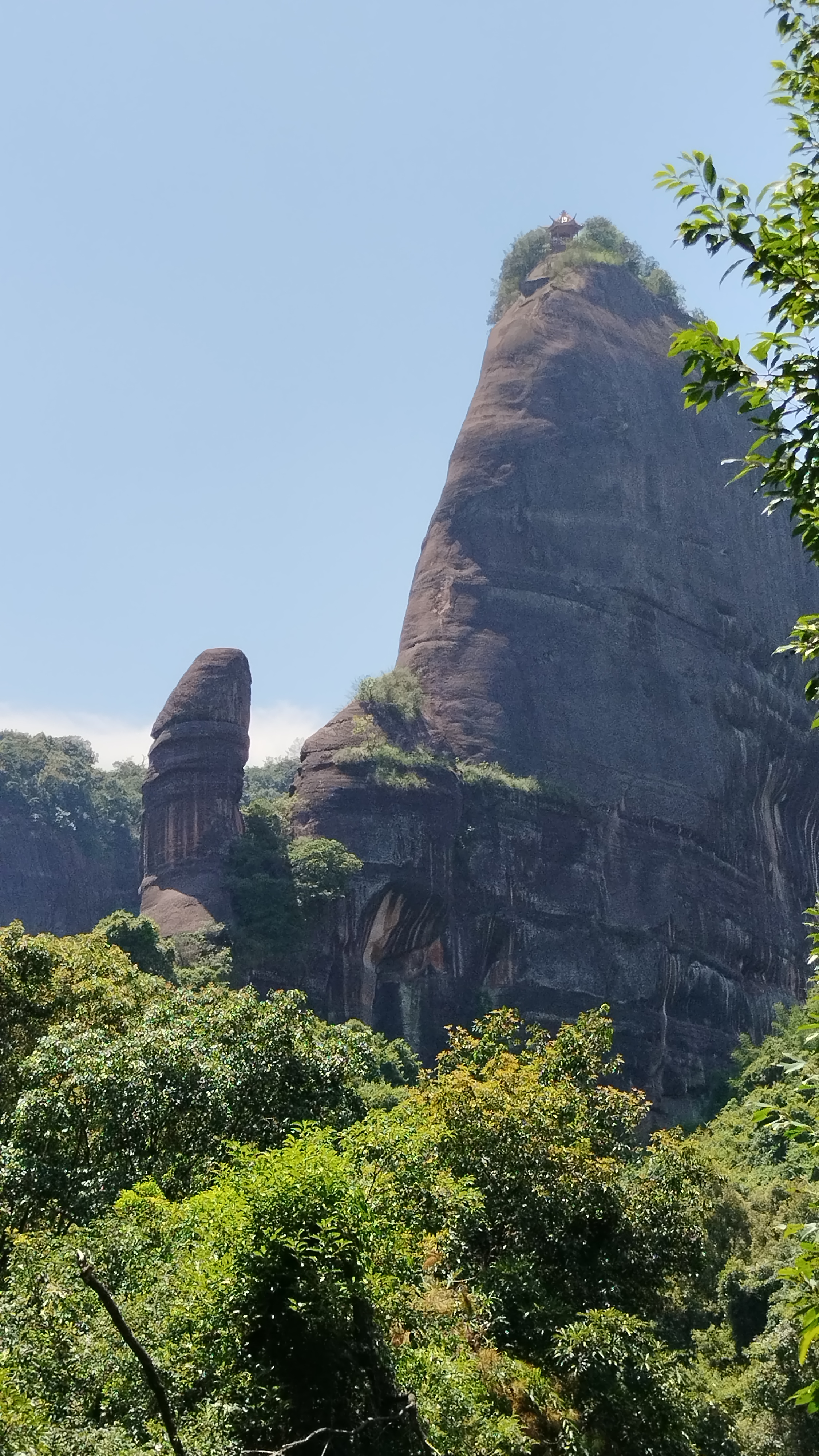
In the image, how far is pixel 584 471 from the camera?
5103cm

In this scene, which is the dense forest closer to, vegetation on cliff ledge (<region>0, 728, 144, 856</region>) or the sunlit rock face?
the sunlit rock face

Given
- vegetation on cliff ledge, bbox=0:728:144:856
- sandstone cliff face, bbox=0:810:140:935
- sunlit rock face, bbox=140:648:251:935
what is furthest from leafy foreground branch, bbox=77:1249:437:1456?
vegetation on cliff ledge, bbox=0:728:144:856

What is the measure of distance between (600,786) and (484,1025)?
30577mm

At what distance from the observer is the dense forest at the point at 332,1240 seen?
759cm

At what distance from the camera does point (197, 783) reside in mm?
38281

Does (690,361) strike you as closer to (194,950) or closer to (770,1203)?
(770,1203)

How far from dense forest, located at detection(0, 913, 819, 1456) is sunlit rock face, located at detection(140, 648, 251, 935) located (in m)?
18.2

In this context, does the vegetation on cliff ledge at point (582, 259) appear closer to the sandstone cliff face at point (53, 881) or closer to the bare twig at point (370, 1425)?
the sandstone cliff face at point (53, 881)

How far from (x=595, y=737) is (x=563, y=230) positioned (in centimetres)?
2477

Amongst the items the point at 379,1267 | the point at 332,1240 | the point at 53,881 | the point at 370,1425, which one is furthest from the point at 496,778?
the point at 370,1425

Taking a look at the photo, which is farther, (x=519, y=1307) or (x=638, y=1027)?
(x=638, y=1027)

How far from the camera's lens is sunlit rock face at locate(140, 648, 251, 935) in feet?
123

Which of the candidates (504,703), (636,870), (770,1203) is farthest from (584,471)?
(770,1203)

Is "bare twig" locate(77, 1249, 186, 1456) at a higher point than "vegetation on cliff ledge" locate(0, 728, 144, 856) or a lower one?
lower
